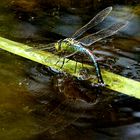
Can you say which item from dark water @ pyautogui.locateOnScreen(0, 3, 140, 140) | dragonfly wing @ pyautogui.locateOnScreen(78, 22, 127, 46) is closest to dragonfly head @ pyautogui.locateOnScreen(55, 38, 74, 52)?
dragonfly wing @ pyautogui.locateOnScreen(78, 22, 127, 46)

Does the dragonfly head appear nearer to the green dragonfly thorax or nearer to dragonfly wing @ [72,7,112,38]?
the green dragonfly thorax

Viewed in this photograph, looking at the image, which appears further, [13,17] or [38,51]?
[13,17]

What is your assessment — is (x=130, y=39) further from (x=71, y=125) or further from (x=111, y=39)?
(x=71, y=125)

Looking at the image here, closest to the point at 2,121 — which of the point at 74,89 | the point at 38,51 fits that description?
the point at 74,89

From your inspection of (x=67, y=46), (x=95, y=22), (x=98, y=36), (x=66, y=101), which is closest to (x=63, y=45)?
(x=67, y=46)

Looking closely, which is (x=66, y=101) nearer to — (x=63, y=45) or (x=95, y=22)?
(x=63, y=45)
